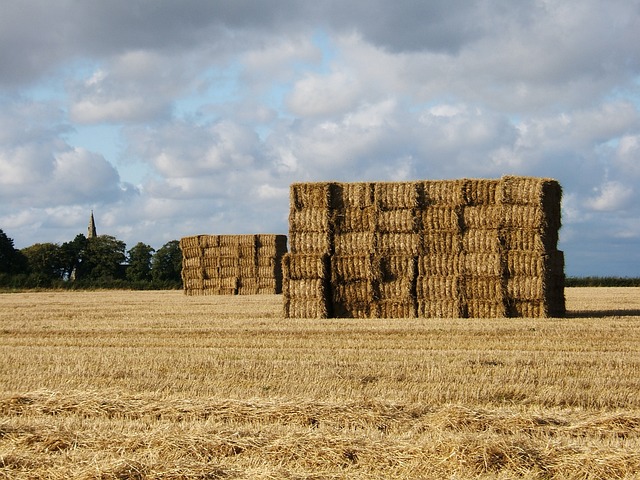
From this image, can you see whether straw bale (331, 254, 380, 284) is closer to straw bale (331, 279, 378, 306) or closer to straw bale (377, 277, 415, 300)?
straw bale (331, 279, 378, 306)

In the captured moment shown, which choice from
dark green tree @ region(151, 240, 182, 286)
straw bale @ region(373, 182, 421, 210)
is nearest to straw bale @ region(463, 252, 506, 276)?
straw bale @ region(373, 182, 421, 210)

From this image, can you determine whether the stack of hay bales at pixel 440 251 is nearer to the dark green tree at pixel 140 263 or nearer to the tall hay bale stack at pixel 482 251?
the tall hay bale stack at pixel 482 251

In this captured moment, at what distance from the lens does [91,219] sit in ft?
356

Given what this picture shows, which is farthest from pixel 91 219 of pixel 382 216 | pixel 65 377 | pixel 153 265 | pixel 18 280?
pixel 65 377

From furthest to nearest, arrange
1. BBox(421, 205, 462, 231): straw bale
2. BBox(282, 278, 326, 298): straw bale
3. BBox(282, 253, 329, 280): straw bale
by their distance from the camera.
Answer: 1. BBox(282, 253, 329, 280): straw bale
2. BBox(282, 278, 326, 298): straw bale
3. BBox(421, 205, 462, 231): straw bale

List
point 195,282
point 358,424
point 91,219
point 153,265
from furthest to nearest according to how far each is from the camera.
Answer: point 91,219 < point 153,265 < point 195,282 < point 358,424

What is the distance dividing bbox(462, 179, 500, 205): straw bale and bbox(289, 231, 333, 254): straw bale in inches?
133

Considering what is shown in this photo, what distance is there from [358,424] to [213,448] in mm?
1499

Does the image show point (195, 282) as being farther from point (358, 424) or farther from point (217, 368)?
point (358, 424)

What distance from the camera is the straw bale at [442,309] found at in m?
18.9

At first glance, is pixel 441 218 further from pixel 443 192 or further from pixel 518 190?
pixel 518 190

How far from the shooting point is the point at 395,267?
19.3 meters

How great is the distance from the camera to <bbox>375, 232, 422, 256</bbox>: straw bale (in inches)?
755

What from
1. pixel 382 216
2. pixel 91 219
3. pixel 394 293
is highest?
pixel 91 219
